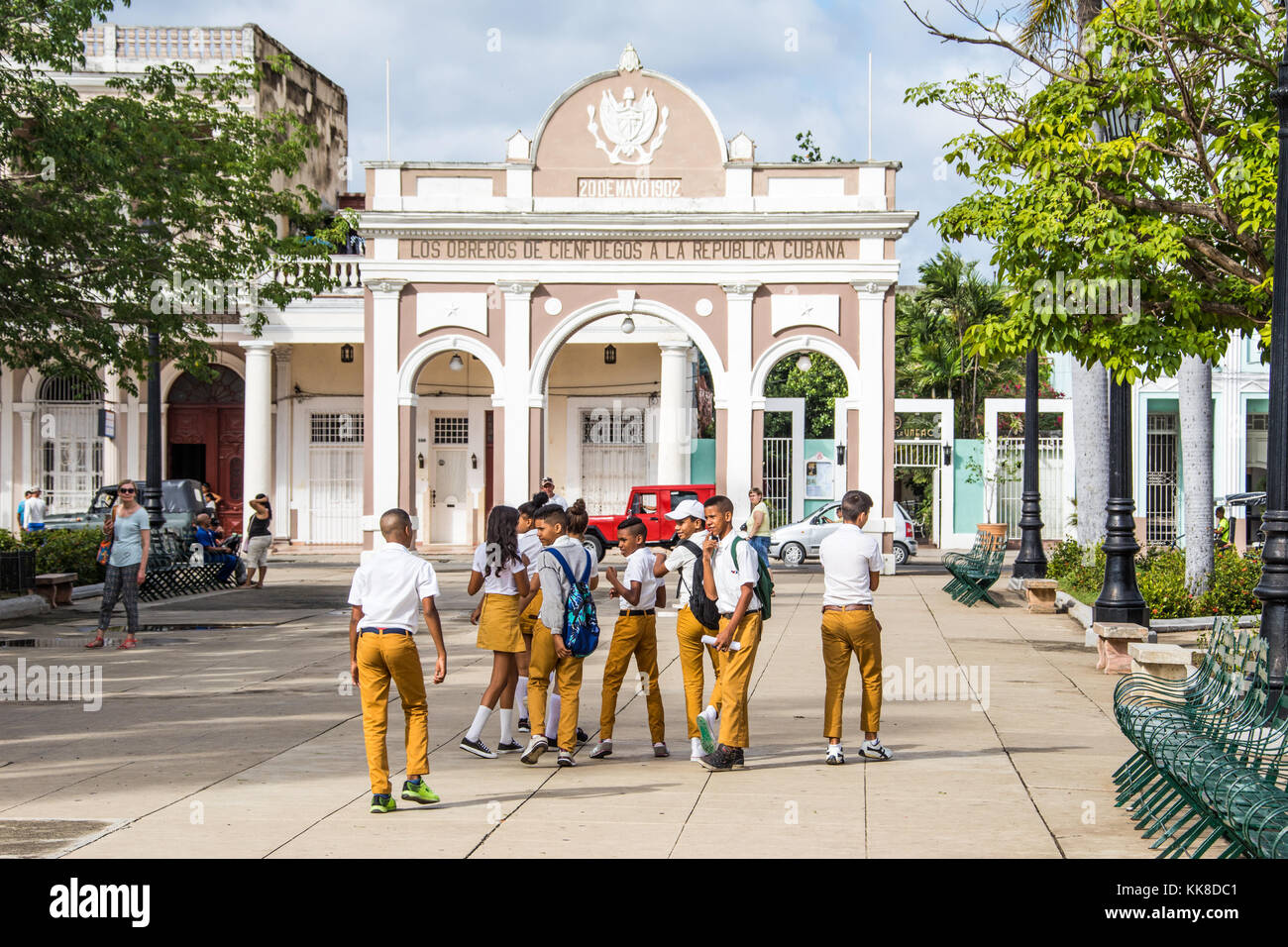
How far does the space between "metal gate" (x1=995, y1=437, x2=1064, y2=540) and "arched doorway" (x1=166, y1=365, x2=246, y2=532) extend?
1840 cm

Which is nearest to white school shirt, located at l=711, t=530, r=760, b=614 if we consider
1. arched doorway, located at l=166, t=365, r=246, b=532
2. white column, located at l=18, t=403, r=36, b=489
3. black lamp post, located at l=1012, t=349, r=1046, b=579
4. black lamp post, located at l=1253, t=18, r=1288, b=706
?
black lamp post, located at l=1253, t=18, r=1288, b=706

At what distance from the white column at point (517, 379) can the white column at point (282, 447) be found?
8603 mm

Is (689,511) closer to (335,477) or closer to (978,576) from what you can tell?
(978,576)

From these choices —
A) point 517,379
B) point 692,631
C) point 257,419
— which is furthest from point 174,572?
point 692,631

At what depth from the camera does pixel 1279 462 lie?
349 inches

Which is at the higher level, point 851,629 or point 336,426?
point 336,426

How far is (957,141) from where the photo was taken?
12977 millimetres

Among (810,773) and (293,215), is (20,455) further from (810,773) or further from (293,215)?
(810,773)

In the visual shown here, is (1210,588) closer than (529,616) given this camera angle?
No

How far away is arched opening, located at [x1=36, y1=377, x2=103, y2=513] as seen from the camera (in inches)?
1307

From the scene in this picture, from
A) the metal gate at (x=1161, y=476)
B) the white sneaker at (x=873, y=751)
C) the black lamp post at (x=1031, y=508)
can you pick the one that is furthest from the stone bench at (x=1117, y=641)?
the metal gate at (x=1161, y=476)

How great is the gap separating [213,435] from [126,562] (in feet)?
63.9

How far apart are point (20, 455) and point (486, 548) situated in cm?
2751

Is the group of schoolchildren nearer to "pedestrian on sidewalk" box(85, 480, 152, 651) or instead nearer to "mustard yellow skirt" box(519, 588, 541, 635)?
"mustard yellow skirt" box(519, 588, 541, 635)
